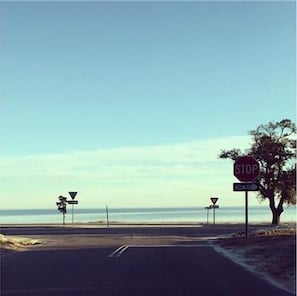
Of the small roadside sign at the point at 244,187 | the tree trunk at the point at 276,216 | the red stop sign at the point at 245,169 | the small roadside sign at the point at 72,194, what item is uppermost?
the red stop sign at the point at 245,169

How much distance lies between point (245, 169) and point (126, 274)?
10.8 meters

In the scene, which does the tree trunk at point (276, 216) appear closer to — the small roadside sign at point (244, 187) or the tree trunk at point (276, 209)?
the tree trunk at point (276, 209)

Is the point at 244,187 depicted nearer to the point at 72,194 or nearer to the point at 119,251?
the point at 119,251

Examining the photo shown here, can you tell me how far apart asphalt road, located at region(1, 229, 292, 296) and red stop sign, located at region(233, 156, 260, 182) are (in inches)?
161

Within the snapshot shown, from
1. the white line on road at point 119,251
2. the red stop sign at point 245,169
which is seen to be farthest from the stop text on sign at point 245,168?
the white line on road at point 119,251

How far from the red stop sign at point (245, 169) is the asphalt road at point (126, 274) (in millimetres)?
4085

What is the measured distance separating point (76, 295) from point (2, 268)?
5.78m

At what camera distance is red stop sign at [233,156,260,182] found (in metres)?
25.1

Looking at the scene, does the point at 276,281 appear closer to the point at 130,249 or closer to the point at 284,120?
the point at 130,249

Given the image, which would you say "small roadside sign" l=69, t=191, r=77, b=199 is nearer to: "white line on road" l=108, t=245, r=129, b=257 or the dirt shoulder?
the dirt shoulder

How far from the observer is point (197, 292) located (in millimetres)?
12453

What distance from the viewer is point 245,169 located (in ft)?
82.7

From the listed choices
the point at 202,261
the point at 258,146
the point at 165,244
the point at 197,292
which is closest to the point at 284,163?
the point at 258,146

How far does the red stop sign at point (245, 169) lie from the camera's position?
25.1m
